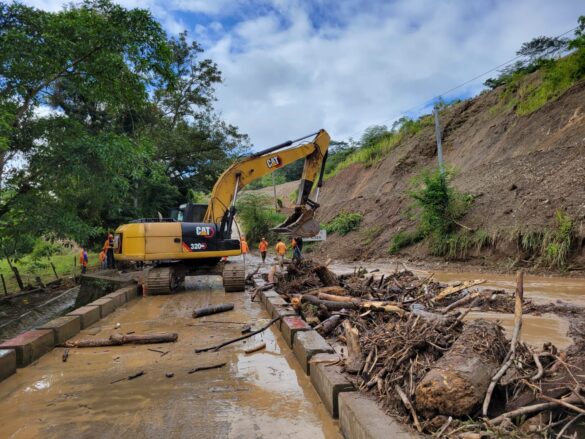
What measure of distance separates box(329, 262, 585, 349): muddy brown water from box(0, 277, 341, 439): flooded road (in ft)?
7.79

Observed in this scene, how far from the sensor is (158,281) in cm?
1087

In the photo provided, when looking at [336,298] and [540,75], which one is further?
[540,75]

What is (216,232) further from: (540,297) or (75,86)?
(540,297)

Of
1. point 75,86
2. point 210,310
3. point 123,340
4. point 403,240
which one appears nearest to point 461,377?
point 123,340

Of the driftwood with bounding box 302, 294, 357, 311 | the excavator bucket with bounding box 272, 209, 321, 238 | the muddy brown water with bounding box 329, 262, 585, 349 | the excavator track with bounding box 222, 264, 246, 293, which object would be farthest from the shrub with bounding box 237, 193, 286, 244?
the driftwood with bounding box 302, 294, 357, 311

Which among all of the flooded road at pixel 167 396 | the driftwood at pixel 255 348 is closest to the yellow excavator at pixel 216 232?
the flooded road at pixel 167 396

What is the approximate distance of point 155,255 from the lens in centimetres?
1074

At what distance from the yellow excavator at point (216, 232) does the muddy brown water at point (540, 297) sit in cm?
499

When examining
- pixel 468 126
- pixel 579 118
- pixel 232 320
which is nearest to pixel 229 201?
pixel 232 320

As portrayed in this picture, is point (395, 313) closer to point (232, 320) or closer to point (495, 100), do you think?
point (232, 320)

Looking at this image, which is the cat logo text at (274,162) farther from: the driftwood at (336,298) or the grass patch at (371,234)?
the grass patch at (371,234)

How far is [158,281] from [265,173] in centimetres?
401

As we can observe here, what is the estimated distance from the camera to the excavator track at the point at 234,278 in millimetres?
11070

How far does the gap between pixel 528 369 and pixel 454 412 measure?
82cm
